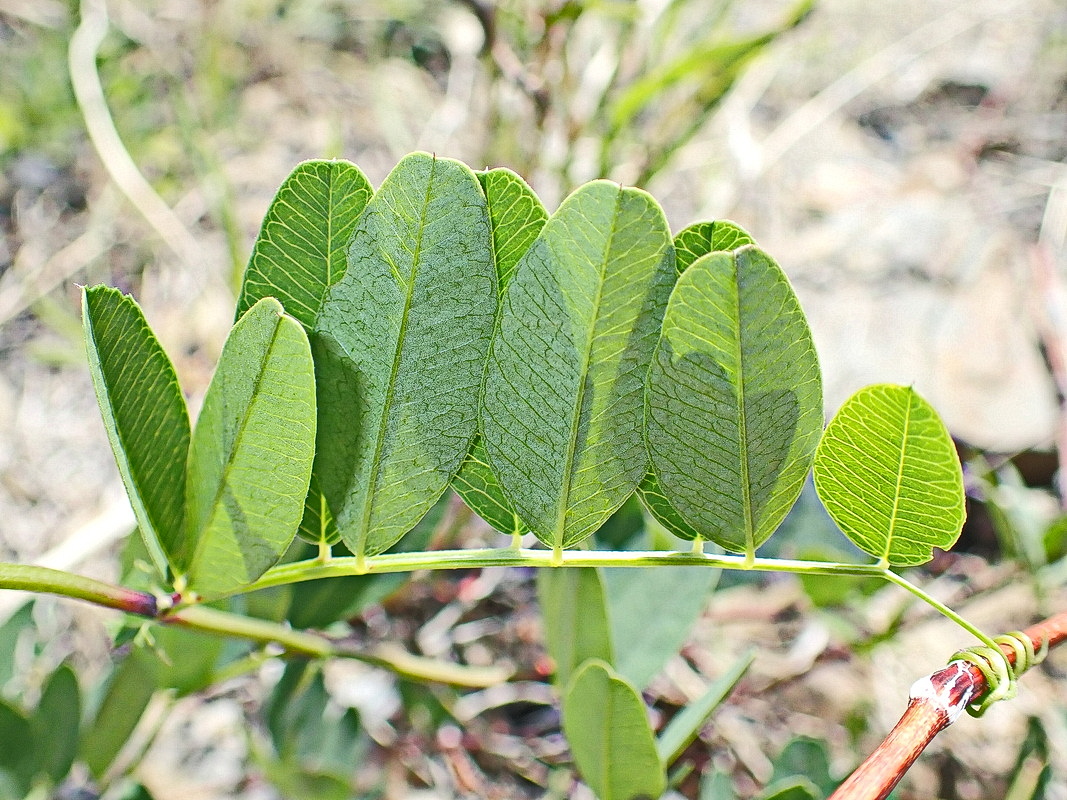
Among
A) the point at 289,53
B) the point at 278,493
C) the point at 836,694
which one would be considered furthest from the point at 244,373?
the point at 289,53

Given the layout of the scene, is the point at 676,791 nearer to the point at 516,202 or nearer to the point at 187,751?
the point at 187,751

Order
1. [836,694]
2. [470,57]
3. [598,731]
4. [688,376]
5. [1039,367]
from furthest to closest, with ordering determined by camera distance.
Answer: [470,57] < [1039,367] < [836,694] < [598,731] < [688,376]

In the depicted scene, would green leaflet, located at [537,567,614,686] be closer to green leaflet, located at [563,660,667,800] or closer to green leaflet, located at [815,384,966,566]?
green leaflet, located at [563,660,667,800]

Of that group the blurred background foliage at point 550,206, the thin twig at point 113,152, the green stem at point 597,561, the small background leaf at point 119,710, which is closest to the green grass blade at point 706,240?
the green stem at point 597,561

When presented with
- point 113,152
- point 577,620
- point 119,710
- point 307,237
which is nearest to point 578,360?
point 307,237

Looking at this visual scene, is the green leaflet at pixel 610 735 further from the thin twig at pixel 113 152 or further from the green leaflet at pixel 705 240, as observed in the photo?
the thin twig at pixel 113 152

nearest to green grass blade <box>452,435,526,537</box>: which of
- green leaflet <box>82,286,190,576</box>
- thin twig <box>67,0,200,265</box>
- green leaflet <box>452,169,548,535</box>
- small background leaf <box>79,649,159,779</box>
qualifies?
green leaflet <box>452,169,548,535</box>

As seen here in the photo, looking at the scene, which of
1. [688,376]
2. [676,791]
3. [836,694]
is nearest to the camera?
[688,376]

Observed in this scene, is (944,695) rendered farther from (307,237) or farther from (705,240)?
(307,237)
